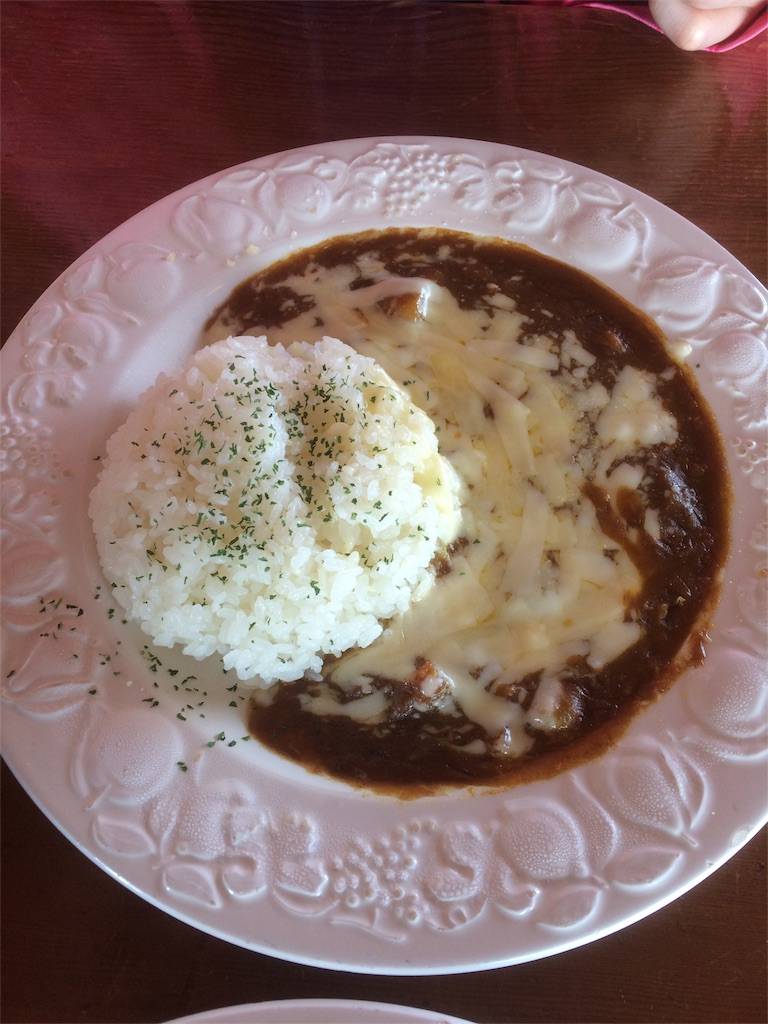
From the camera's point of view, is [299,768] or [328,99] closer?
[299,768]

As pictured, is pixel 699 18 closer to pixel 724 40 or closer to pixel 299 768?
pixel 724 40

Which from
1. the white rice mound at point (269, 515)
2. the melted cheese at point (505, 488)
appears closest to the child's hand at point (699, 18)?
the melted cheese at point (505, 488)

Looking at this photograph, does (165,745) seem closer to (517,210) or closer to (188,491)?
(188,491)

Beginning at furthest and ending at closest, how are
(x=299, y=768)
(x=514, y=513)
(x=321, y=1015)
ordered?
(x=514, y=513)
(x=299, y=768)
(x=321, y=1015)

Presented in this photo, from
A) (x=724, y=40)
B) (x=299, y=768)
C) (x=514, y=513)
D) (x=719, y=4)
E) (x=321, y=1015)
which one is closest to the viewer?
(x=321, y=1015)

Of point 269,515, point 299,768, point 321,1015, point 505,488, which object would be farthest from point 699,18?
point 321,1015

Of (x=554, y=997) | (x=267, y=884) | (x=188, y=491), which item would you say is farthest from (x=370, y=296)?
(x=554, y=997)

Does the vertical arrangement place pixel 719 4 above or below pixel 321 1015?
above
